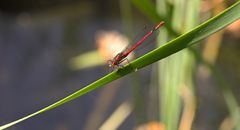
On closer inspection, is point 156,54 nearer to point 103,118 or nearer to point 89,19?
point 103,118

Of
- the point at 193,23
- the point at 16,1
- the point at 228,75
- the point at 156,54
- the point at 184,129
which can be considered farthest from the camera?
the point at 16,1

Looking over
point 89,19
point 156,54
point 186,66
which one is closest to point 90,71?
point 89,19

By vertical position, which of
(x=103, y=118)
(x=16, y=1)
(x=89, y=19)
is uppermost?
(x=16, y=1)

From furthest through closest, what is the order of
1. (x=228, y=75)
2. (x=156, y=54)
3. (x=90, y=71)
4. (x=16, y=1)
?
(x=16, y=1) < (x=90, y=71) < (x=228, y=75) < (x=156, y=54)

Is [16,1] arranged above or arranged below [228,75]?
above

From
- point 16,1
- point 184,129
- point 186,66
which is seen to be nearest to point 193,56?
point 186,66

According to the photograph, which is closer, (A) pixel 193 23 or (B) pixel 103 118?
(A) pixel 193 23

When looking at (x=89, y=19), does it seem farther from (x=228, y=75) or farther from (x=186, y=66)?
(x=186, y=66)
